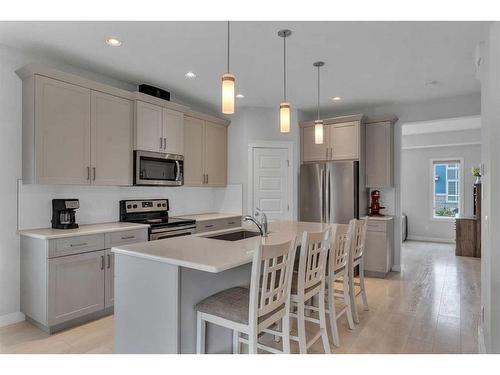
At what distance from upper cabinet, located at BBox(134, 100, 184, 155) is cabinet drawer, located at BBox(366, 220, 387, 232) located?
292cm

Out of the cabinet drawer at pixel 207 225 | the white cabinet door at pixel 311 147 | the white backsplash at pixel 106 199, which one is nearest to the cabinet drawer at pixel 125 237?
the white backsplash at pixel 106 199

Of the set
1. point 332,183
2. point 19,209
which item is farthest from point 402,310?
point 19,209

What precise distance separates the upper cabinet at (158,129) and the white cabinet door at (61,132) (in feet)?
1.96

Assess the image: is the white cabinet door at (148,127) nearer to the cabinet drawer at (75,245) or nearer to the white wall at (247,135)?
the cabinet drawer at (75,245)

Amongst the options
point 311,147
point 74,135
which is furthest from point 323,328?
point 311,147

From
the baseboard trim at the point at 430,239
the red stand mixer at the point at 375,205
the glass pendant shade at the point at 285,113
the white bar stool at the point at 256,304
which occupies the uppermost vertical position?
the glass pendant shade at the point at 285,113

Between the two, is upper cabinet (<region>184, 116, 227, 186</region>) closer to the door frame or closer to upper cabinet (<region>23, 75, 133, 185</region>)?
the door frame

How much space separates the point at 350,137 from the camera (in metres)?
4.82

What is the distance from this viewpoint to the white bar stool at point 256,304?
169 centimetres

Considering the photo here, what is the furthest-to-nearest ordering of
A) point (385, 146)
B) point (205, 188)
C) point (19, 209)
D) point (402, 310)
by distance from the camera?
point (205, 188) < point (385, 146) < point (402, 310) < point (19, 209)

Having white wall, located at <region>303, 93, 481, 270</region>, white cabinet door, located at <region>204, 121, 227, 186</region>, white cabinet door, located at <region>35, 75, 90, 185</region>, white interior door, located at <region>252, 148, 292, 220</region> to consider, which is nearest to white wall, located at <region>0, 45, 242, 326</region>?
white cabinet door, located at <region>35, 75, 90, 185</region>

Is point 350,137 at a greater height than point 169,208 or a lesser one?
greater

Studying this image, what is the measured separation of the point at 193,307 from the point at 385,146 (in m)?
4.00

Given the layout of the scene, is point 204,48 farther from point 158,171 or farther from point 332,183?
point 332,183
